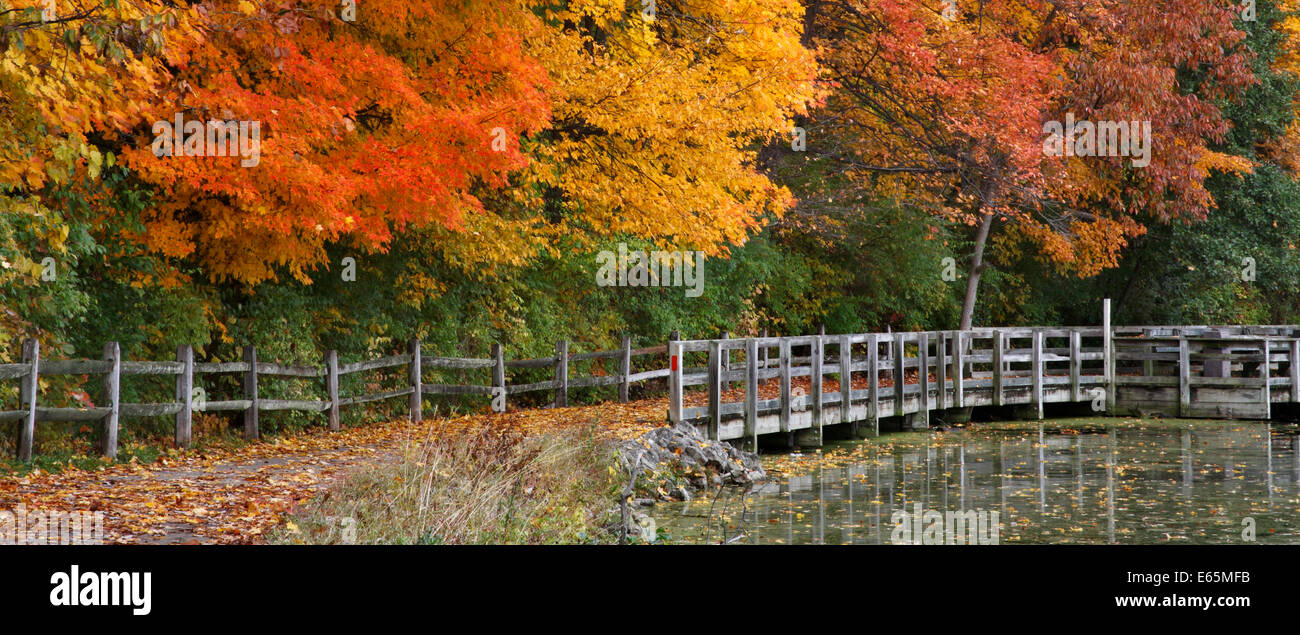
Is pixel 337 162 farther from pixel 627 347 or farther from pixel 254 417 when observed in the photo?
pixel 627 347

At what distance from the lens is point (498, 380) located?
60.8 ft

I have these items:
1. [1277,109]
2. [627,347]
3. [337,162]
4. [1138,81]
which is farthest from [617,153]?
[1277,109]

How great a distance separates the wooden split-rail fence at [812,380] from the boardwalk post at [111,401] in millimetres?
14

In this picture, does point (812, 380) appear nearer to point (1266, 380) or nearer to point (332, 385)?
point (332, 385)

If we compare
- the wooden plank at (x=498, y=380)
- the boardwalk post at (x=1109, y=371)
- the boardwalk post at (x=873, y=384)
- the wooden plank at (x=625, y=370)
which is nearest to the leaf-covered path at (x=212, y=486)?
the wooden plank at (x=498, y=380)

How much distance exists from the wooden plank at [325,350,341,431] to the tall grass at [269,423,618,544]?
3.61 meters

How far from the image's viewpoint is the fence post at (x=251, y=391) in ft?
48.1

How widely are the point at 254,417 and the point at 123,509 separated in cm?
519

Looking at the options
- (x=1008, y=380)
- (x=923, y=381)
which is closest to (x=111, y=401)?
(x=923, y=381)

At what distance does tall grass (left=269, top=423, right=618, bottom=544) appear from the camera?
29.3 ft

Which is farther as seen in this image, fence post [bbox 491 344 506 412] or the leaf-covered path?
fence post [bbox 491 344 506 412]

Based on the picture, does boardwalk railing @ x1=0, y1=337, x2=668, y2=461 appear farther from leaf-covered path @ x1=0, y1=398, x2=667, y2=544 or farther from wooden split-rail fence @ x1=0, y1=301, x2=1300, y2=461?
leaf-covered path @ x1=0, y1=398, x2=667, y2=544

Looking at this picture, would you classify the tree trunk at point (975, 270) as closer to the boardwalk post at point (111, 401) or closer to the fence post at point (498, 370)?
the fence post at point (498, 370)

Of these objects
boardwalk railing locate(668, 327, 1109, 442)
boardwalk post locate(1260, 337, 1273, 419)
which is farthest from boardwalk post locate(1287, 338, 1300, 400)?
boardwalk railing locate(668, 327, 1109, 442)
